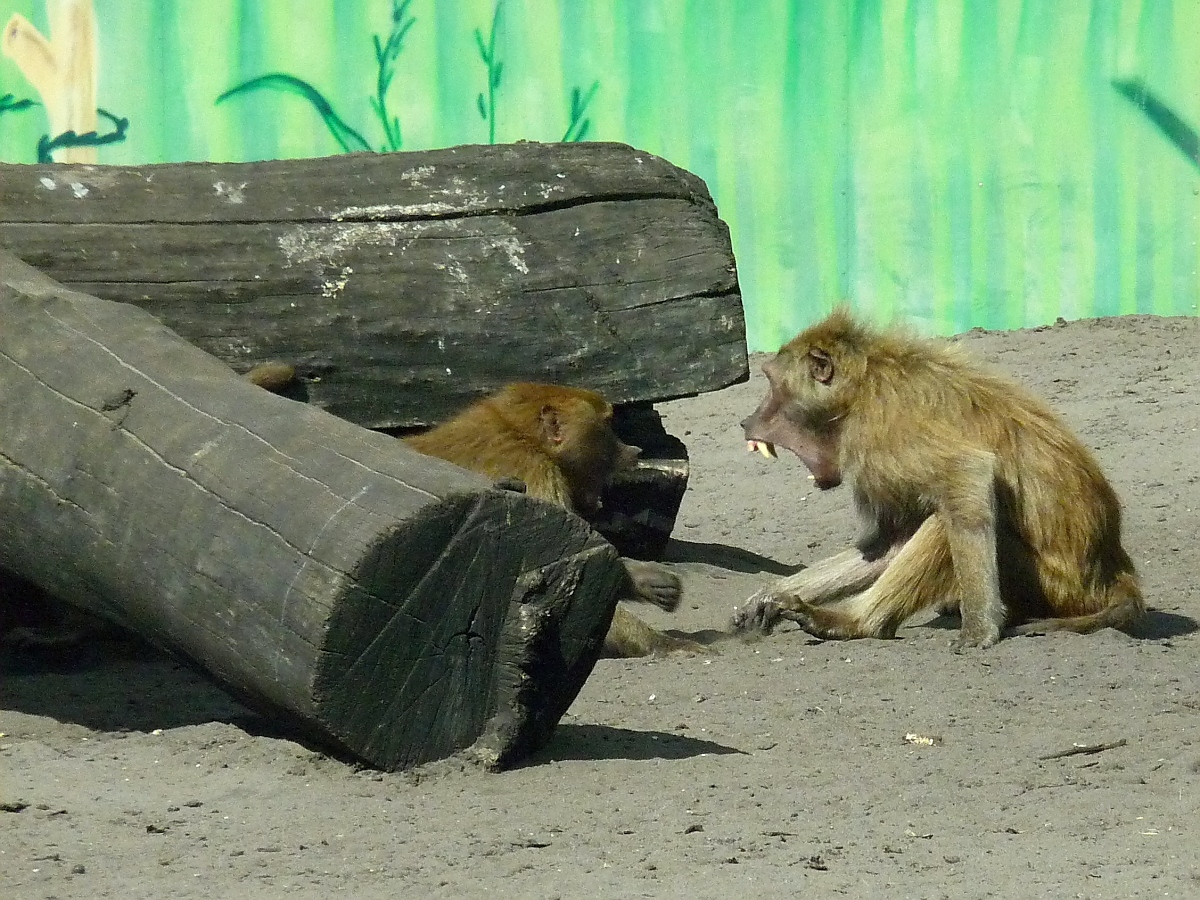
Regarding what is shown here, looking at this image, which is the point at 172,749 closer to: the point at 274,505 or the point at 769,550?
the point at 274,505

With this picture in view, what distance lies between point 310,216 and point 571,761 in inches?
105

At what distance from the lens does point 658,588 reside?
6.54 meters

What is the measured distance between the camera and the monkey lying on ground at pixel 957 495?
19.4ft

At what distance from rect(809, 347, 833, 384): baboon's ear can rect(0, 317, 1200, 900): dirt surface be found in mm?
996

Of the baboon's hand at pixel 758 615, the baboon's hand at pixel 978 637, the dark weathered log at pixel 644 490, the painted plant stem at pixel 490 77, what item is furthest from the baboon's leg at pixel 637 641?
the painted plant stem at pixel 490 77

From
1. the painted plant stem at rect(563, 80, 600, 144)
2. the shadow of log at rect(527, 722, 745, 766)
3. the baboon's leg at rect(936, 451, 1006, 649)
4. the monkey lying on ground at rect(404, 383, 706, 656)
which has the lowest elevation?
the shadow of log at rect(527, 722, 745, 766)

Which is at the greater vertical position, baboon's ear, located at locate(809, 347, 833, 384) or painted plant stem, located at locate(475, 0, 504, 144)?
painted plant stem, located at locate(475, 0, 504, 144)

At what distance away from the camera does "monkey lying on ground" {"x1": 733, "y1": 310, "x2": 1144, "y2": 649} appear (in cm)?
590

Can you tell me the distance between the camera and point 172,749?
439cm

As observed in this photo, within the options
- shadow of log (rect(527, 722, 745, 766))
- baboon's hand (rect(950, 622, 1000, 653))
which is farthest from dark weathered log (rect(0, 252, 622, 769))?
baboon's hand (rect(950, 622, 1000, 653))

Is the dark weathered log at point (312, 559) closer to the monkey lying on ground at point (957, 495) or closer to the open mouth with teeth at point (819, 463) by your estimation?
the monkey lying on ground at point (957, 495)

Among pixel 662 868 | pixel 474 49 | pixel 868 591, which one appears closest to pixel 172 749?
pixel 662 868

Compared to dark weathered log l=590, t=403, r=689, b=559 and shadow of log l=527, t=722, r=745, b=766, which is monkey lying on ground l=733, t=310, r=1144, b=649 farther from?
shadow of log l=527, t=722, r=745, b=766

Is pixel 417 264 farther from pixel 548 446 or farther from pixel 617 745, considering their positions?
pixel 617 745
